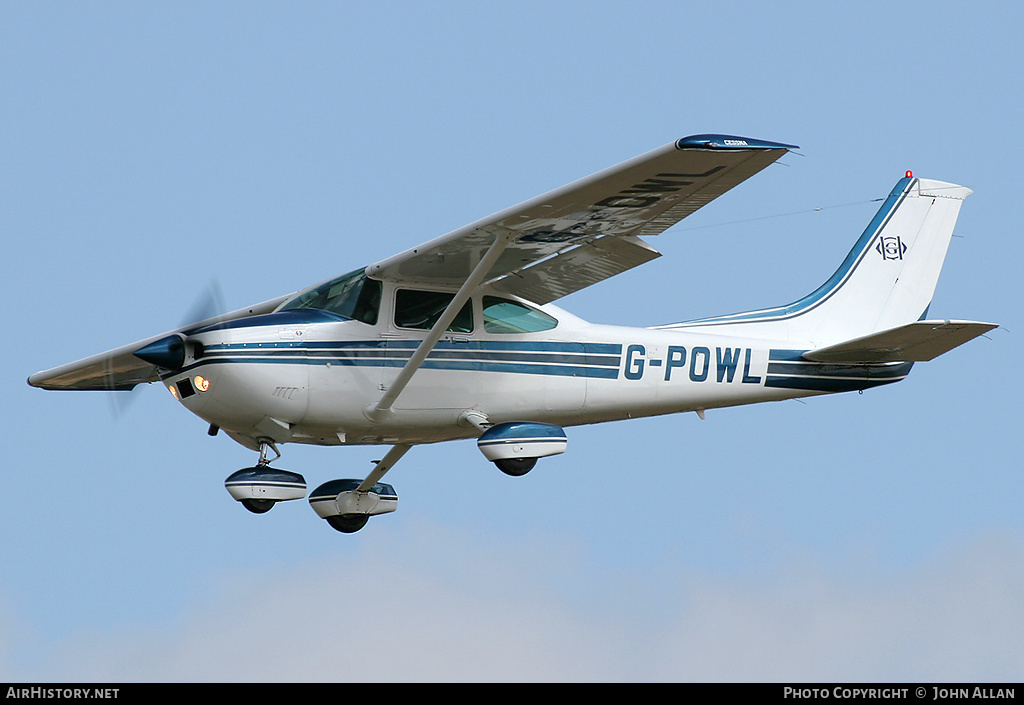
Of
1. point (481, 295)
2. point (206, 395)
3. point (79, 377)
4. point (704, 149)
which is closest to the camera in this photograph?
point (704, 149)

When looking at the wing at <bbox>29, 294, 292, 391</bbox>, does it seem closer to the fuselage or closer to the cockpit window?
the cockpit window

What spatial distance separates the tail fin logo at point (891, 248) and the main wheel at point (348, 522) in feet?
21.0

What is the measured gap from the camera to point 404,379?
13297mm

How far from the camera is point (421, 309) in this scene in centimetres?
1373

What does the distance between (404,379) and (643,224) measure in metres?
2.50

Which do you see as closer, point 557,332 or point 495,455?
point 495,455

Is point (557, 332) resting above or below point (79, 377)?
above

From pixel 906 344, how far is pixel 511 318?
153 inches

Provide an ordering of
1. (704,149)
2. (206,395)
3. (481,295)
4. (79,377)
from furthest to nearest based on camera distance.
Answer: (79,377) < (481,295) < (206,395) < (704,149)

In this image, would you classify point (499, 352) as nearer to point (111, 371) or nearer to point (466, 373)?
point (466, 373)

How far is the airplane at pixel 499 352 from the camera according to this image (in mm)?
12828

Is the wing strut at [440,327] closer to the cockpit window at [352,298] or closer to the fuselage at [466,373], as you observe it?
the fuselage at [466,373]
